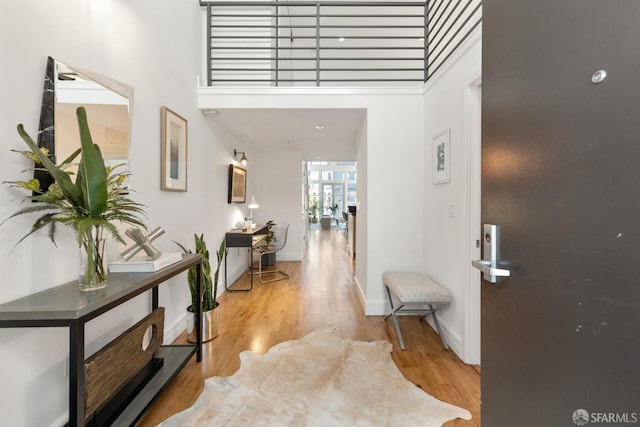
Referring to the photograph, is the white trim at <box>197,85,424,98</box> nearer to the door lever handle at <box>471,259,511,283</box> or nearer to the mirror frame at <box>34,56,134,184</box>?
the mirror frame at <box>34,56,134,184</box>

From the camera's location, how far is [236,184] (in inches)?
172

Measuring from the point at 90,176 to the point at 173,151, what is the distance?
1388mm

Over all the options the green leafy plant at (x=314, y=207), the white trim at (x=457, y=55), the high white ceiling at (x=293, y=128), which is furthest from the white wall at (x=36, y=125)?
the green leafy plant at (x=314, y=207)

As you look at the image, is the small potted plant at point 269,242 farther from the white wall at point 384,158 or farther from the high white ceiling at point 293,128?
the white wall at point 384,158

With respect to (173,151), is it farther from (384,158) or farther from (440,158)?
(440,158)

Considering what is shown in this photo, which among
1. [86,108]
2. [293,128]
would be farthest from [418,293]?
[293,128]

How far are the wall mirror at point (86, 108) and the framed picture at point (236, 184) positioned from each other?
7.38 ft

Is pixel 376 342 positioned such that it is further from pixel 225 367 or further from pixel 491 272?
pixel 491 272

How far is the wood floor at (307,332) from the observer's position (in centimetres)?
180

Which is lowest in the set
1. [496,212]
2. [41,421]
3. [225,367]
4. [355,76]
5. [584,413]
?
[225,367]

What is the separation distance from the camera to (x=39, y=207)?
3.99 ft

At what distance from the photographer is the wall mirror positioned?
52.7 inches

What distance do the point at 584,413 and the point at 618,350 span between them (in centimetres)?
18

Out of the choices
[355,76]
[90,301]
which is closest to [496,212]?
[90,301]
